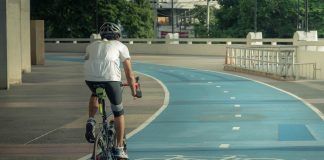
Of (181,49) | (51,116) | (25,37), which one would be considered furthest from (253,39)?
(51,116)

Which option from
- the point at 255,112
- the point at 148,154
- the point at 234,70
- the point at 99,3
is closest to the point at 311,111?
the point at 255,112

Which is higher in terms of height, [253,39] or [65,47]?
[253,39]

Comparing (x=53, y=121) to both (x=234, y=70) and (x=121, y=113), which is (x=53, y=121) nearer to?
(x=121, y=113)

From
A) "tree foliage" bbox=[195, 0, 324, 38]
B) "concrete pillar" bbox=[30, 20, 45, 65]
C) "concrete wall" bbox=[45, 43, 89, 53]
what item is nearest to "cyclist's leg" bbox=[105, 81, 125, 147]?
"concrete pillar" bbox=[30, 20, 45, 65]

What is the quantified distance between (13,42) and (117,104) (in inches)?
830

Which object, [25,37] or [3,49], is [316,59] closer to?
[25,37]

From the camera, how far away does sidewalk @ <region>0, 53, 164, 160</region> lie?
511 inches

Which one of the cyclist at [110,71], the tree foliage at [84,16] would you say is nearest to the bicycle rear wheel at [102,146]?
the cyclist at [110,71]

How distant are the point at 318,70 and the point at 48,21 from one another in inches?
2222

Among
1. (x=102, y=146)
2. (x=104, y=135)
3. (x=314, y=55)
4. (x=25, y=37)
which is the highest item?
(x=25, y=37)

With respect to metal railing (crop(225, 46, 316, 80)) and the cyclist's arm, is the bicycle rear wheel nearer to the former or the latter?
Answer: the cyclist's arm

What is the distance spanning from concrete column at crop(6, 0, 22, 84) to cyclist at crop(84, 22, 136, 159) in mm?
20099

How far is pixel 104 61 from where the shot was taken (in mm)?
9727

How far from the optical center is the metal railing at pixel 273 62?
3388cm
